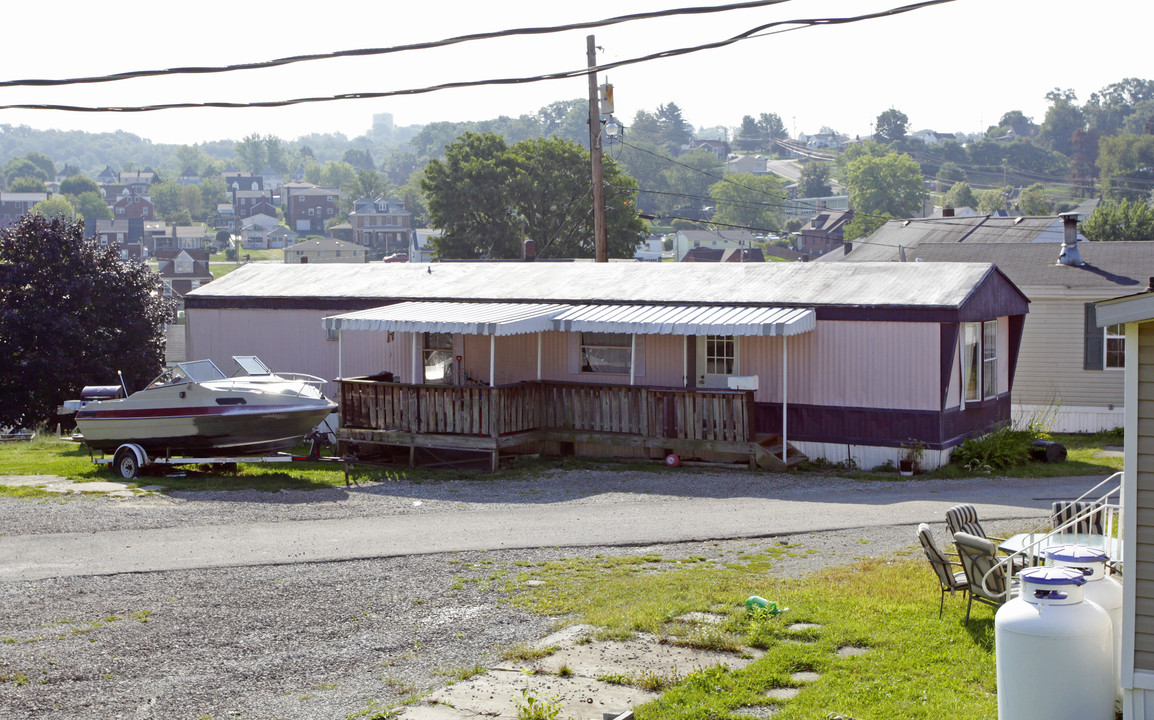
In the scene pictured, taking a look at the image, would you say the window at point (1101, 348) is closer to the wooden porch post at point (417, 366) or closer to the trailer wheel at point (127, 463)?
the wooden porch post at point (417, 366)

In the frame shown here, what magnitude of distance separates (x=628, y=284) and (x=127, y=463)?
31.2 ft

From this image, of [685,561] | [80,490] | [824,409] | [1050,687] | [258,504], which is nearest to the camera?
[1050,687]

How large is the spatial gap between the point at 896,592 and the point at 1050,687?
3314mm

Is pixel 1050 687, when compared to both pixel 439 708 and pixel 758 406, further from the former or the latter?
pixel 758 406

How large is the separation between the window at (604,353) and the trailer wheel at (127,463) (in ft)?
26.1

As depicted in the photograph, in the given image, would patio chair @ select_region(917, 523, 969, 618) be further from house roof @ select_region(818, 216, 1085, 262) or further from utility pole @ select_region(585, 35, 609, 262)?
house roof @ select_region(818, 216, 1085, 262)

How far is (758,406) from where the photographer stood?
63.8 feet

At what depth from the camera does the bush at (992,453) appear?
18.1 meters

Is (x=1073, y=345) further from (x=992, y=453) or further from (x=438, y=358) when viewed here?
(x=438, y=358)

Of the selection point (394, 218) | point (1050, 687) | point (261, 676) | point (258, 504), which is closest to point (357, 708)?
point (261, 676)

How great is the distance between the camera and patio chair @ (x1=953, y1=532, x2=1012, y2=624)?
29.7 ft

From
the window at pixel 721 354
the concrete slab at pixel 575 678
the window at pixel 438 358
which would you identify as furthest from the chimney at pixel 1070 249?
the concrete slab at pixel 575 678

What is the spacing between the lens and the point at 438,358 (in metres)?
22.0

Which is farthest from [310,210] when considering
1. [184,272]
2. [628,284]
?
[628,284]
